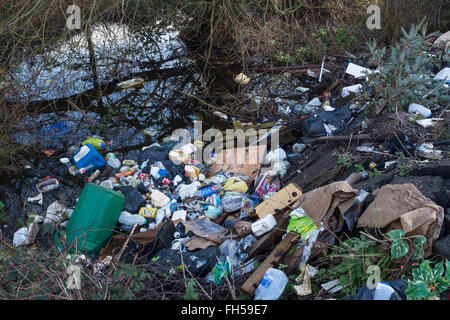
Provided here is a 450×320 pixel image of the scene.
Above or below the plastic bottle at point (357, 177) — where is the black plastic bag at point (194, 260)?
below

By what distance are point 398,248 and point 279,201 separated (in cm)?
130

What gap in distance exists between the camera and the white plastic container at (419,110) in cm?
417

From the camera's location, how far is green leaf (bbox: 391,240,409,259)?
7.27 feet

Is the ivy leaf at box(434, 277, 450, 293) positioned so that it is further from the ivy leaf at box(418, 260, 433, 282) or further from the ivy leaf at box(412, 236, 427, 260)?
the ivy leaf at box(412, 236, 427, 260)

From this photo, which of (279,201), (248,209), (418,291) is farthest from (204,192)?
(418,291)

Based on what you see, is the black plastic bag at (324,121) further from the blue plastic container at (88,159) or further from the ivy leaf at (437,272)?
the blue plastic container at (88,159)

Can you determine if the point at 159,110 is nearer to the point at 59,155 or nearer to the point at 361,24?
the point at 59,155

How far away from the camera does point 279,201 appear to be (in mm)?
3385

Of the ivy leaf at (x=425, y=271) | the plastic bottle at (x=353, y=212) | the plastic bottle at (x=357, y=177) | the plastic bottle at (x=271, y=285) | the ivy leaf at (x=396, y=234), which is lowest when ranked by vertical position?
the plastic bottle at (x=357, y=177)

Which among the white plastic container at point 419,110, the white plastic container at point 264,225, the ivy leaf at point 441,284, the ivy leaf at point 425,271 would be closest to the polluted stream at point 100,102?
the white plastic container at point 419,110

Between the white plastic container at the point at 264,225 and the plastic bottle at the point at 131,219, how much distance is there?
1347 mm

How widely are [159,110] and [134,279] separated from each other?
4206 millimetres

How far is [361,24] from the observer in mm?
7418

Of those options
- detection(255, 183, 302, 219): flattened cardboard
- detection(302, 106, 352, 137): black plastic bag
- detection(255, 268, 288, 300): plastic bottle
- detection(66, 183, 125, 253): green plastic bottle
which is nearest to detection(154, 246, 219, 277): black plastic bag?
detection(255, 268, 288, 300): plastic bottle
